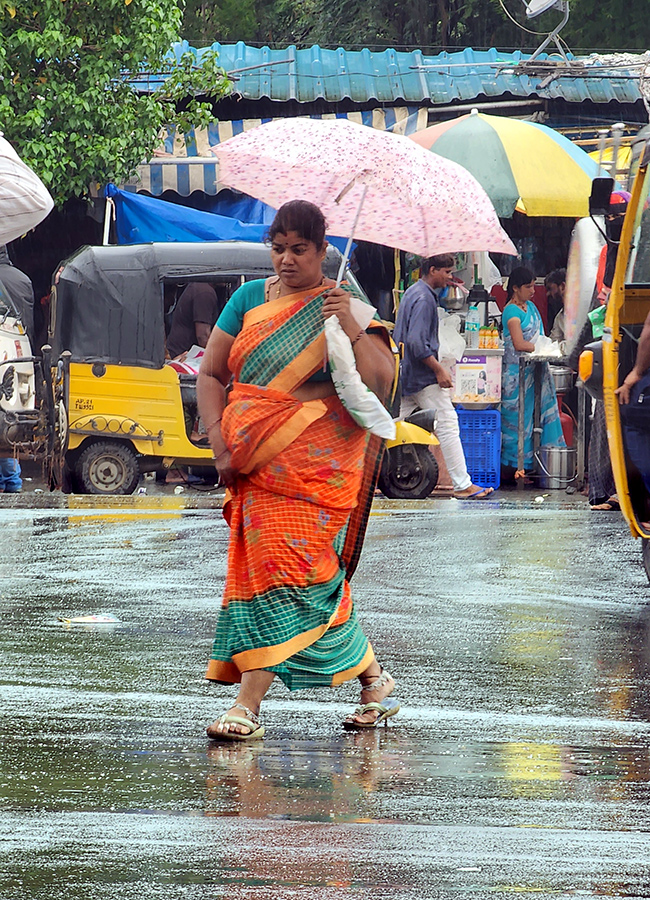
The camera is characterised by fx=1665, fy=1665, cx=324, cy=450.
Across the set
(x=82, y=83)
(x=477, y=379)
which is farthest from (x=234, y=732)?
(x=82, y=83)

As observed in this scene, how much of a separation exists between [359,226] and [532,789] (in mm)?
2974

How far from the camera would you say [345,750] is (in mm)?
5176

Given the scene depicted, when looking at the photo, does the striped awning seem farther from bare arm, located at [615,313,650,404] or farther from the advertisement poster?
bare arm, located at [615,313,650,404]

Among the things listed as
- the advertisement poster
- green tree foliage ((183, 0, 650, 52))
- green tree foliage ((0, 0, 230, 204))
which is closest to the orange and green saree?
the advertisement poster

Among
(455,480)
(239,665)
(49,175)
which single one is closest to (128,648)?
(239,665)

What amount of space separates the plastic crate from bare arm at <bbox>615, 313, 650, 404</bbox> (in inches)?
320

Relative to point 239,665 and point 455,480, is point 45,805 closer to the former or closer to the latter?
point 239,665

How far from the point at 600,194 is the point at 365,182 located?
264cm

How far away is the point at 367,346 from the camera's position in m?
5.63

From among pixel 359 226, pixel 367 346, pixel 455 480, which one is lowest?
pixel 455 480

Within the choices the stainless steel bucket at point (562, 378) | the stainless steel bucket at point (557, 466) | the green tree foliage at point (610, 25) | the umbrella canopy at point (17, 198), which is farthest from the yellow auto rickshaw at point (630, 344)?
the green tree foliage at point (610, 25)

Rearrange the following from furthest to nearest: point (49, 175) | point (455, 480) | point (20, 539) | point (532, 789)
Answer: point (49, 175) → point (455, 480) → point (20, 539) → point (532, 789)

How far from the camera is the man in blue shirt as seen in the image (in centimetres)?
1505

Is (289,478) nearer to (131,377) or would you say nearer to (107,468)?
(131,377)
